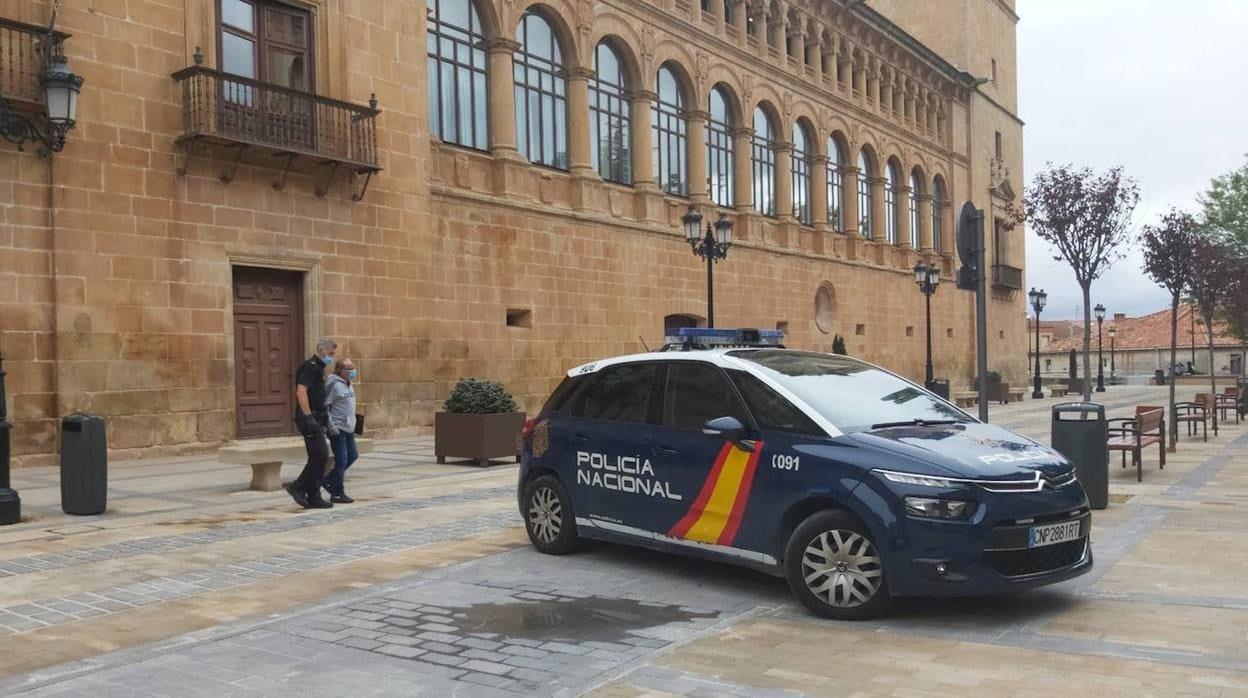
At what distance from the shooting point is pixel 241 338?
17.3 metres

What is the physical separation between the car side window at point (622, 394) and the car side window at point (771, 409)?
2.41 feet

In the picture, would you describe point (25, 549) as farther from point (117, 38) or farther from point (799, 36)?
point (799, 36)

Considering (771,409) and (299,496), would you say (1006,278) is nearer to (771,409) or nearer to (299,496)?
(299,496)

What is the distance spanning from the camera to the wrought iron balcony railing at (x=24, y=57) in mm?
13688

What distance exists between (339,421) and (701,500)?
5.85 meters

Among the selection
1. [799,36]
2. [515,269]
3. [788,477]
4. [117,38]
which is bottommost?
[788,477]

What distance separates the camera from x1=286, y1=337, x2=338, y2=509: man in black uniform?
10477 millimetres

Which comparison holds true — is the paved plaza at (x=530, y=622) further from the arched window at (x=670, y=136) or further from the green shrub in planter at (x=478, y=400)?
the arched window at (x=670, y=136)

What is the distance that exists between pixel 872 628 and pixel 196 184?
14.2 metres

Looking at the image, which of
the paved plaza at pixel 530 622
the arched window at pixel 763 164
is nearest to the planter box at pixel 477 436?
the paved plaza at pixel 530 622

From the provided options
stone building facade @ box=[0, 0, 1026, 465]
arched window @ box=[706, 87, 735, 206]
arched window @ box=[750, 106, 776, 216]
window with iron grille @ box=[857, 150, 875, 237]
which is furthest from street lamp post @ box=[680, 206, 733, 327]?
window with iron grille @ box=[857, 150, 875, 237]

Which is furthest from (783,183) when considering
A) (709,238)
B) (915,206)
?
(709,238)

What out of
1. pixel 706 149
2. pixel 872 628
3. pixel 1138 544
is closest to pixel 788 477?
pixel 872 628

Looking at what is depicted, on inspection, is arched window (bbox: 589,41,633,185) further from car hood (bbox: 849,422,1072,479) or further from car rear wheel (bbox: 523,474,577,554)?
car hood (bbox: 849,422,1072,479)
